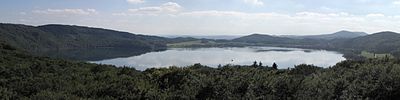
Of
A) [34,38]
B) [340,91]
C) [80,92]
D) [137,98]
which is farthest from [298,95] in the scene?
[34,38]

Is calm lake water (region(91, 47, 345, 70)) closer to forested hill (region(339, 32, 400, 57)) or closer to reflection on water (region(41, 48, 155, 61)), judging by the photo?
reflection on water (region(41, 48, 155, 61))

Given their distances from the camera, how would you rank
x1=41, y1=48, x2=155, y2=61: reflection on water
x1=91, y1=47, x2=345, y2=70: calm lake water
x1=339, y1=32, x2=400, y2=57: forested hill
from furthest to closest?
x1=339, y1=32, x2=400, y2=57: forested hill < x1=41, y1=48, x2=155, y2=61: reflection on water < x1=91, y1=47, x2=345, y2=70: calm lake water

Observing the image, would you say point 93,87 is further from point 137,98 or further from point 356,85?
point 356,85

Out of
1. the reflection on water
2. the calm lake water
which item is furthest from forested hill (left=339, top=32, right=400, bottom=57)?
the reflection on water

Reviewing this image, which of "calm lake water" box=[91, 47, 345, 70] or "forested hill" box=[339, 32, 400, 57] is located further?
"forested hill" box=[339, 32, 400, 57]

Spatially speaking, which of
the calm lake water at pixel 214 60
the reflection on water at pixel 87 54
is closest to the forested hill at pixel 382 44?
the calm lake water at pixel 214 60

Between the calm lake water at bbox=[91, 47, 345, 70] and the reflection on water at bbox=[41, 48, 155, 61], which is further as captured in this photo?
the reflection on water at bbox=[41, 48, 155, 61]

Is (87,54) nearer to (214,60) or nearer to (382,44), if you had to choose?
(214,60)

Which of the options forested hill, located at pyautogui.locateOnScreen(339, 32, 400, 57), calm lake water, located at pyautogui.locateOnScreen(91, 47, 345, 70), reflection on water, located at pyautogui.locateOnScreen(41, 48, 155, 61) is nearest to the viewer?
calm lake water, located at pyautogui.locateOnScreen(91, 47, 345, 70)

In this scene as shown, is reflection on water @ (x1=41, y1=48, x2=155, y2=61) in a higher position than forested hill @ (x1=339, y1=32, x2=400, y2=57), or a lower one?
lower

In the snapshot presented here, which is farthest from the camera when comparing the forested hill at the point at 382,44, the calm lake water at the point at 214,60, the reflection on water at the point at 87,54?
the forested hill at the point at 382,44

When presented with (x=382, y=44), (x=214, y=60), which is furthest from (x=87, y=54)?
(x=382, y=44)

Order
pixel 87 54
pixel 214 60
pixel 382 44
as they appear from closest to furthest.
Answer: pixel 214 60, pixel 87 54, pixel 382 44

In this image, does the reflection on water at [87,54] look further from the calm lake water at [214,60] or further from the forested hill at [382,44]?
the forested hill at [382,44]
